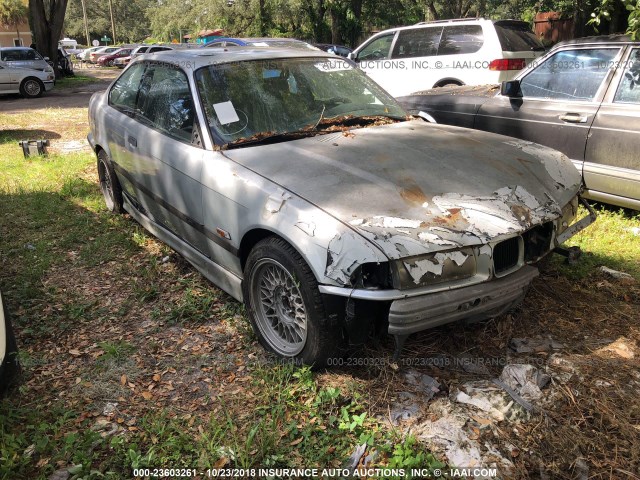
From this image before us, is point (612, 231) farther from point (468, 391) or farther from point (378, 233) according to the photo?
point (378, 233)

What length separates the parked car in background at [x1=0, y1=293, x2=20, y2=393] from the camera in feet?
8.34

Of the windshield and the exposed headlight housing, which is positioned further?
the windshield

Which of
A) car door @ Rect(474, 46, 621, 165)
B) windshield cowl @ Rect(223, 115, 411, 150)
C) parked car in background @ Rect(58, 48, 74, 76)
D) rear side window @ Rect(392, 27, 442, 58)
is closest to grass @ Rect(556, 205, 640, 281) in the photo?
car door @ Rect(474, 46, 621, 165)

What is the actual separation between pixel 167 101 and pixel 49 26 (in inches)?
882

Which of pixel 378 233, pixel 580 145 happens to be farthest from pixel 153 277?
pixel 580 145

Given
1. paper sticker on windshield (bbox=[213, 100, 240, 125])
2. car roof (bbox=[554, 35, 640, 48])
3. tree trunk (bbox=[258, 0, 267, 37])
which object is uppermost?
tree trunk (bbox=[258, 0, 267, 37])

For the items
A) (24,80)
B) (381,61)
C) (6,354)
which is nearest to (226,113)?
(6,354)

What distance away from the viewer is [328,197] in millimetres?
2725

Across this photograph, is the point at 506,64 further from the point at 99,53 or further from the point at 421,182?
the point at 99,53

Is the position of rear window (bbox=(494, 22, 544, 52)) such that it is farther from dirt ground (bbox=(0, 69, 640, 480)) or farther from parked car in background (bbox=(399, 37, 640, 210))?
dirt ground (bbox=(0, 69, 640, 480))

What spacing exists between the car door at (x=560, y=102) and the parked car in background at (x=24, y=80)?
1614 cm

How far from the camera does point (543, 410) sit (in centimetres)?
258

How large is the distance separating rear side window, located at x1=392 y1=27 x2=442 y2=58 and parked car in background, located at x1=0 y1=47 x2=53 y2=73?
1326cm

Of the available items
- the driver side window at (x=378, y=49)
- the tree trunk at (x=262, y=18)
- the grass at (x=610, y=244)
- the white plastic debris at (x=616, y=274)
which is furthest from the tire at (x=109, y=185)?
the tree trunk at (x=262, y=18)
